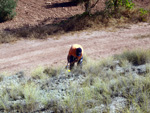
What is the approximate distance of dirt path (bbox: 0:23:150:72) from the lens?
938 centimetres

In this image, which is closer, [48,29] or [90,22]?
[48,29]

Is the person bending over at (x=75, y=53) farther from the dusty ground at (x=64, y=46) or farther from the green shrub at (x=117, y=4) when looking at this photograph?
the green shrub at (x=117, y=4)

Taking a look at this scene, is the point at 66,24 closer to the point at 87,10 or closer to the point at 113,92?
the point at 87,10

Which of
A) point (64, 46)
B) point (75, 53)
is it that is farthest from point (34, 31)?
point (75, 53)

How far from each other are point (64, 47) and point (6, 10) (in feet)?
25.6

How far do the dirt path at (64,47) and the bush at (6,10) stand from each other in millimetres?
4904

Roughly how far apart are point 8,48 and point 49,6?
340 inches

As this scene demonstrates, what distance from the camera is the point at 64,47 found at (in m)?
10.8

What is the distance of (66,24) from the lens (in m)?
13.9

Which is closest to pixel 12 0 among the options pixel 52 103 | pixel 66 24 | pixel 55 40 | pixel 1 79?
pixel 66 24

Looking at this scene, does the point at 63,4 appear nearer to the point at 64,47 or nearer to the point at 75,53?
the point at 64,47

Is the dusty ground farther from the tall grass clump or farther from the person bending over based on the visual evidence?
the tall grass clump

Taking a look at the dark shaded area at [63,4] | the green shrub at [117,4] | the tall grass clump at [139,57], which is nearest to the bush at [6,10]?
the dark shaded area at [63,4]

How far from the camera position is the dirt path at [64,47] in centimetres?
938
